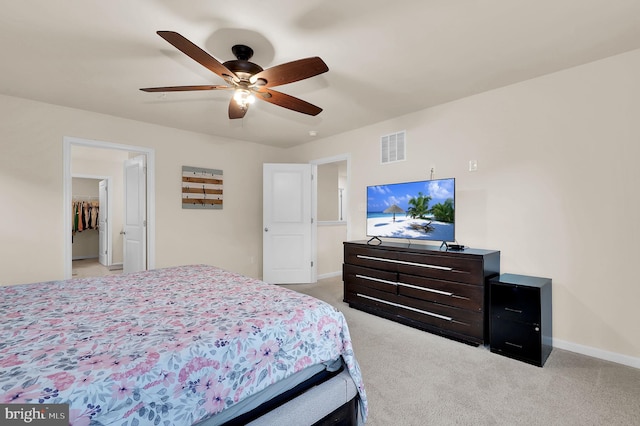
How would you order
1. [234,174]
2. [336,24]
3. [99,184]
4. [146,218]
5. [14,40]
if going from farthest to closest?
[99,184]
[234,174]
[146,218]
[14,40]
[336,24]

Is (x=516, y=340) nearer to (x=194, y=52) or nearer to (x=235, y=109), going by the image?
(x=235, y=109)

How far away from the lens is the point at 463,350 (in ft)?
8.75

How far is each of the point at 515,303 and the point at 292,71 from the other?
100.0 inches

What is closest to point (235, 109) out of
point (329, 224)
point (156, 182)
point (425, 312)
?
point (156, 182)

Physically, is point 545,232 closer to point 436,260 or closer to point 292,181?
point 436,260

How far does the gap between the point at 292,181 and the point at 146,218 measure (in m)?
2.25

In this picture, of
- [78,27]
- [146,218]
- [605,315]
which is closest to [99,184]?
[146,218]

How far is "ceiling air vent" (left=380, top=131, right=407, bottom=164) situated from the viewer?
3898 mm

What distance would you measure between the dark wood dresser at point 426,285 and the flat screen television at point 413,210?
0.24 m

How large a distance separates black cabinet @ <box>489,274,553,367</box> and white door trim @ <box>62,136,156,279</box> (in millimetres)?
4152

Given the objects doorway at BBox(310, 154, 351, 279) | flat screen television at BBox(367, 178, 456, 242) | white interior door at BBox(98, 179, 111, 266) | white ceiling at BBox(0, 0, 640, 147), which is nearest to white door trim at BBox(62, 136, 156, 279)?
white ceiling at BBox(0, 0, 640, 147)

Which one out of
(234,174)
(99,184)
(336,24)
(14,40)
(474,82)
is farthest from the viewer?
(99,184)

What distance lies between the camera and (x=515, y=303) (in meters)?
2.51

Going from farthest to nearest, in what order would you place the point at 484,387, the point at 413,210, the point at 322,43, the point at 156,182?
the point at 156,182 < the point at 413,210 < the point at 322,43 < the point at 484,387
